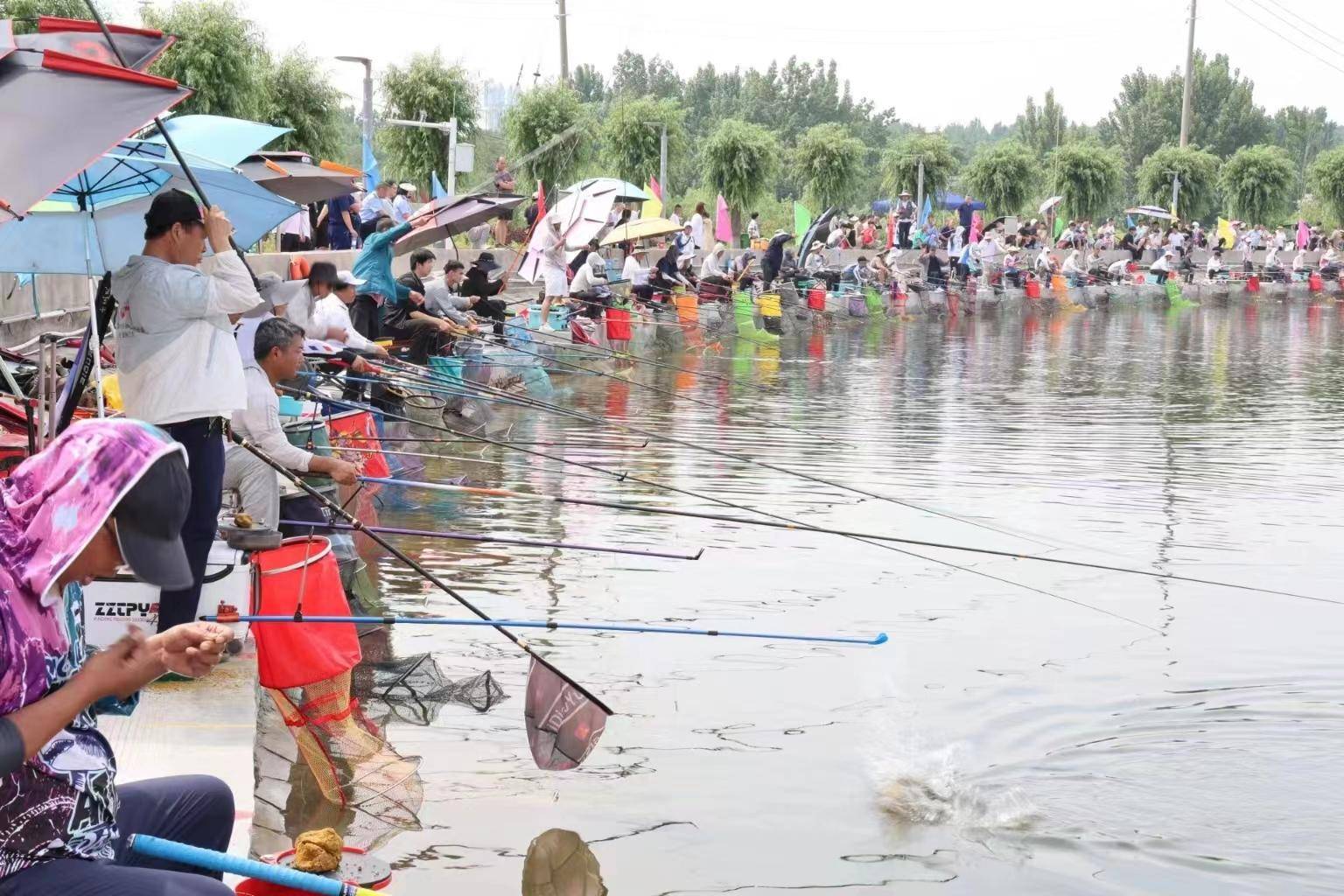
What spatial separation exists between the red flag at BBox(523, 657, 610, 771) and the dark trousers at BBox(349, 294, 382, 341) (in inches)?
323

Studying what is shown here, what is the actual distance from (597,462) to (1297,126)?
315ft

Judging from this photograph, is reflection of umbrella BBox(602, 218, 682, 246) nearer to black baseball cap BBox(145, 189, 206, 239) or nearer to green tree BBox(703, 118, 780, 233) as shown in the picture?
black baseball cap BBox(145, 189, 206, 239)

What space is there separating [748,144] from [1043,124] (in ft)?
170

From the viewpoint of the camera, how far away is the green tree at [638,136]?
39.6 meters

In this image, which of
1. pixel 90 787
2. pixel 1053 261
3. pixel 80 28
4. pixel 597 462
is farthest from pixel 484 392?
pixel 1053 261

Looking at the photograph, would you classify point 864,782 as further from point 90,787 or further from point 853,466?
point 853,466

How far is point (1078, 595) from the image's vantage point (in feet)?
28.4

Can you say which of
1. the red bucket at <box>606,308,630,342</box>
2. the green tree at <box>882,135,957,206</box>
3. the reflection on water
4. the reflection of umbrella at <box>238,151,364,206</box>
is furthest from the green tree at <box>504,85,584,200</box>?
the reflection of umbrella at <box>238,151,364,206</box>

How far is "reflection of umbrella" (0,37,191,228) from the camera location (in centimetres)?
474

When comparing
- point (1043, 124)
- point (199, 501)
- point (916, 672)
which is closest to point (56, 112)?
point (199, 501)

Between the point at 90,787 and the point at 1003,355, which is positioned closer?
the point at 90,787

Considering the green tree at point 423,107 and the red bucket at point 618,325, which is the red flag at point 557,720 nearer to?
the red bucket at point 618,325

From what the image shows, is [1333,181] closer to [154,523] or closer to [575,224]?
[575,224]

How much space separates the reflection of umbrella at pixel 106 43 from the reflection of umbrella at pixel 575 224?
1326cm
